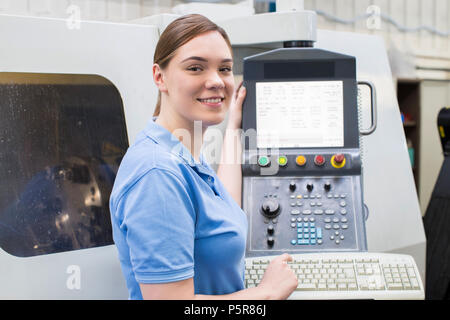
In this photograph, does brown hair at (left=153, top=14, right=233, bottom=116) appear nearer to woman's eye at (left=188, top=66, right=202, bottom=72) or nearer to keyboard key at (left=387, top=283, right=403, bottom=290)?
woman's eye at (left=188, top=66, right=202, bottom=72)

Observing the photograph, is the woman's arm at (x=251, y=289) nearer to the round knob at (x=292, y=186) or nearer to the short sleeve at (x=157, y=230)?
the short sleeve at (x=157, y=230)

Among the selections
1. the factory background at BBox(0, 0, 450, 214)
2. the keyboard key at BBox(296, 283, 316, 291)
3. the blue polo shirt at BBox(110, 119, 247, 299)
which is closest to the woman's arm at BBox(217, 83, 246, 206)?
the keyboard key at BBox(296, 283, 316, 291)

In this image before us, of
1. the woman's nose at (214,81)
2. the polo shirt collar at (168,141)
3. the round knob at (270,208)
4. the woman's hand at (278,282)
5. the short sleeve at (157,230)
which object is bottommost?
the woman's hand at (278,282)

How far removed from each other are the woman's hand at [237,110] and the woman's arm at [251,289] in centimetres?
49

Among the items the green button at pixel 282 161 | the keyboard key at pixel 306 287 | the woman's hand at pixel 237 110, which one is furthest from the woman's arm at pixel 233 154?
the keyboard key at pixel 306 287

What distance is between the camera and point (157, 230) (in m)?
0.84

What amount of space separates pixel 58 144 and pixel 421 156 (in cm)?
378

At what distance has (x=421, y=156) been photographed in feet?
14.5

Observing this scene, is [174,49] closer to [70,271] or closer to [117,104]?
[117,104]

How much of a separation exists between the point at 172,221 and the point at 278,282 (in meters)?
0.33

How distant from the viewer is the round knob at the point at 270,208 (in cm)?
144

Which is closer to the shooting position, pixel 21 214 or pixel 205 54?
pixel 205 54

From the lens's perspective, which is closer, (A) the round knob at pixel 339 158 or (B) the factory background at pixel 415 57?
(A) the round knob at pixel 339 158

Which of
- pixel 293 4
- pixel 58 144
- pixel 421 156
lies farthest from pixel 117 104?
pixel 421 156
